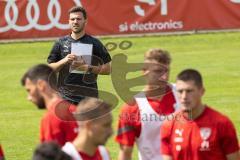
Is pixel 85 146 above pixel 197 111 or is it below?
below

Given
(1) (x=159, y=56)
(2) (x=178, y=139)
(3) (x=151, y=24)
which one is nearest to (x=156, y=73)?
(1) (x=159, y=56)

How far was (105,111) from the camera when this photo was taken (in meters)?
7.06

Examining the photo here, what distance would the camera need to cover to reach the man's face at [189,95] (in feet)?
25.8

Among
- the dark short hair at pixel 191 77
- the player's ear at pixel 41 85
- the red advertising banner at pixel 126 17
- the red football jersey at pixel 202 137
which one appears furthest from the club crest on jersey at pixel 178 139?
the red advertising banner at pixel 126 17

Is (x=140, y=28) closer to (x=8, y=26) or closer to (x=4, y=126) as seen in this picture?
(x=8, y=26)

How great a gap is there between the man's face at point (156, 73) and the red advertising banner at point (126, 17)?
74.5 ft

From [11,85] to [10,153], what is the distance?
804 cm

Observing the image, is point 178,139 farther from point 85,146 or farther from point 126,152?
point 85,146

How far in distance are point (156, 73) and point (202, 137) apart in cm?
101

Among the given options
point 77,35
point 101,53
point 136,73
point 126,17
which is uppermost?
point 126,17

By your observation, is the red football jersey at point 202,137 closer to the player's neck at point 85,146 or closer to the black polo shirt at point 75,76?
the player's neck at point 85,146

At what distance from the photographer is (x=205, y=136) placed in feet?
A: 25.8

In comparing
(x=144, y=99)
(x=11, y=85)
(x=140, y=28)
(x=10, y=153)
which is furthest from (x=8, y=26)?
(x=144, y=99)

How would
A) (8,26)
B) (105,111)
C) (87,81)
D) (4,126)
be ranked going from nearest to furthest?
1. (105,111)
2. (87,81)
3. (4,126)
4. (8,26)
